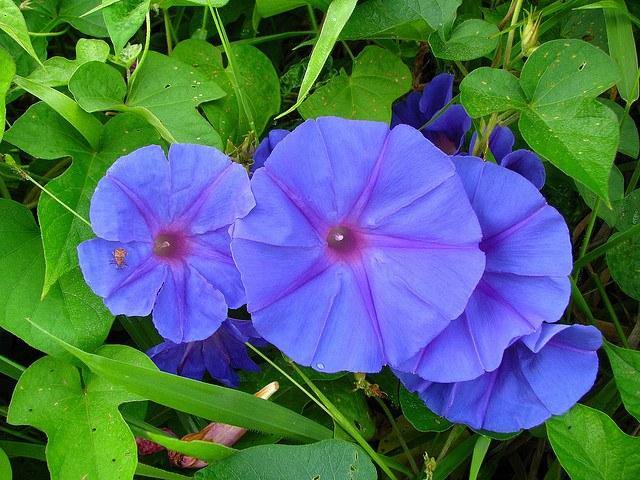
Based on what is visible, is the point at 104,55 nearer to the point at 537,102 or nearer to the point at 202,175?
the point at 202,175

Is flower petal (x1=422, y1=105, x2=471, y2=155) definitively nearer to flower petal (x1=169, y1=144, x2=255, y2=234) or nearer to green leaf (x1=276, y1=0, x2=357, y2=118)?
green leaf (x1=276, y1=0, x2=357, y2=118)

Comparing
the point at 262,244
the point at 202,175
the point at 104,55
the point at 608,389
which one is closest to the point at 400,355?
the point at 262,244

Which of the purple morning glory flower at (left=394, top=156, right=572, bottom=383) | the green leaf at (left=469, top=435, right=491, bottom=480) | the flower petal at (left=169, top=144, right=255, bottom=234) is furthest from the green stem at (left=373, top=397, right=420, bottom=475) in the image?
the flower petal at (left=169, top=144, right=255, bottom=234)

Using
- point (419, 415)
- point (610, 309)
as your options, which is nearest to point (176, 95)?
point (419, 415)

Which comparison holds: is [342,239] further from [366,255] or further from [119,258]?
[119,258]

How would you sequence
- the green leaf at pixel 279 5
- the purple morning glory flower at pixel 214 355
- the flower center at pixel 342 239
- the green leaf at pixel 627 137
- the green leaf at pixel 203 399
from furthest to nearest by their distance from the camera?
the green leaf at pixel 627 137 < the green leaf at pixel 279 5 < the purple morning glory flower at pixel 214 355 < the flower center at pixel 342 239 < the green leaf at pixel 203 399

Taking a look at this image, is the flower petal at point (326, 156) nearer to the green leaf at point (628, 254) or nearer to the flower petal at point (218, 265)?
the flower petal at point (218, 265)

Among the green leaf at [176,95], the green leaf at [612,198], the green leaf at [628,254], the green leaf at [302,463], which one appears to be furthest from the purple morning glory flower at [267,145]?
the green leaf at [628,254]
